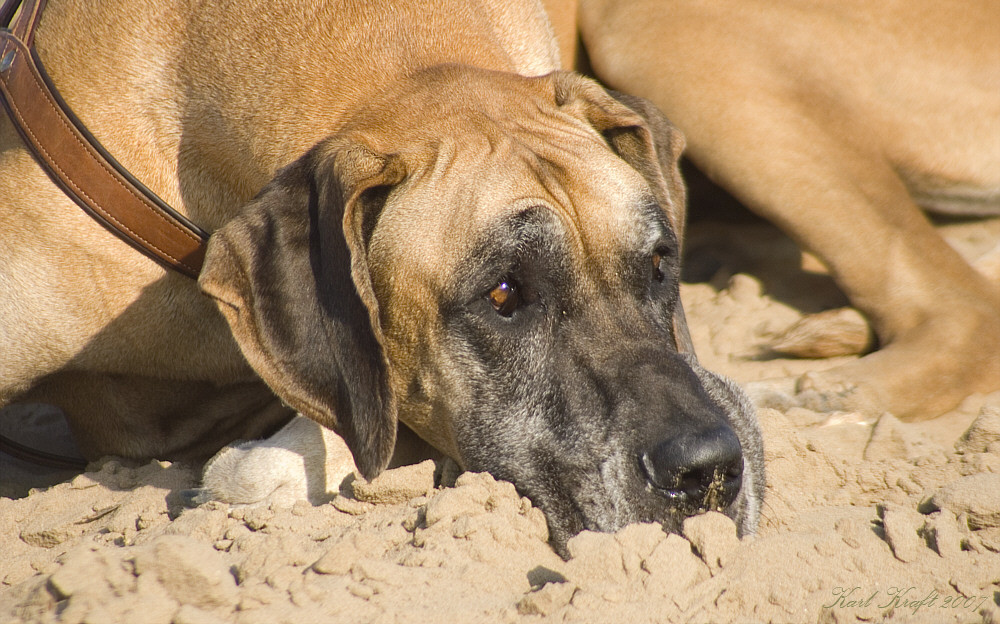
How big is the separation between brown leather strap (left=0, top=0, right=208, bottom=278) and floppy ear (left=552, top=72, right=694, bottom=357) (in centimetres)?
113

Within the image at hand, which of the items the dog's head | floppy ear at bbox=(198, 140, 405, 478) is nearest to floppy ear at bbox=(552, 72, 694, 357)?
the dog's head

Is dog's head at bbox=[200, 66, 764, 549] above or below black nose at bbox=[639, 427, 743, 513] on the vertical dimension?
above

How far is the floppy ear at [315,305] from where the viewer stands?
221cm

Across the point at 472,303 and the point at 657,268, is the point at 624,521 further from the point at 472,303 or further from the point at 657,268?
the point at 657,268

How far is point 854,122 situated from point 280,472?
8.20ft

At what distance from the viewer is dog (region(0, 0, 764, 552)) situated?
2.19 meters

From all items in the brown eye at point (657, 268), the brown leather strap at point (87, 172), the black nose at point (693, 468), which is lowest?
the black nose at point (693, 468)

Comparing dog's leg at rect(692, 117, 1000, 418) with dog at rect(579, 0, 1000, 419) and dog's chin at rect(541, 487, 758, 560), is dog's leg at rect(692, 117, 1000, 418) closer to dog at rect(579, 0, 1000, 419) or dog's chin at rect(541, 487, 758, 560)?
dog at rect(579, 0, 1000, 419)

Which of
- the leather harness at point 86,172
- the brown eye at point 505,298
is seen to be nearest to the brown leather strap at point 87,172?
the leather harness at point 86,172

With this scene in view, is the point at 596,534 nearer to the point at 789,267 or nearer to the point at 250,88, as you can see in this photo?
the point at 250,88

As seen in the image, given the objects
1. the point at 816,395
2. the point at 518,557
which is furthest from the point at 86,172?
the point at 816,395

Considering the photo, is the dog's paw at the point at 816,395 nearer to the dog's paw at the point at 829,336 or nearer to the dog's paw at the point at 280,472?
the dog's paw at the point at 829,336

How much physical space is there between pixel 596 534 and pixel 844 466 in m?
0.93

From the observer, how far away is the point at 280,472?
8.63ft
